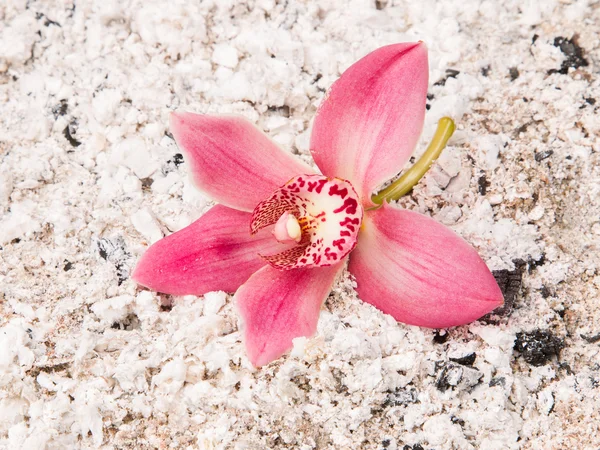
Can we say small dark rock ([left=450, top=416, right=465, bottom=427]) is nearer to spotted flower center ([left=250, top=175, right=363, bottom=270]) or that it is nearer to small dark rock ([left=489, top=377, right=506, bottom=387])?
small dark rock ([left=489, top=377, right=506, bottom=387])

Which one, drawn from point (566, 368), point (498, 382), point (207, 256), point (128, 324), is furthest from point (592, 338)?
point (128, 324)

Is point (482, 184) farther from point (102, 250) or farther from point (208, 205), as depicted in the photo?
point (102, 250)

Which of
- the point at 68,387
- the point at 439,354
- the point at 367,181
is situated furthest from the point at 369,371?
the point at 68,387

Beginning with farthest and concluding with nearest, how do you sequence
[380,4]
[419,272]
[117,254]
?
[380,4] < [117,254] < [419,272]

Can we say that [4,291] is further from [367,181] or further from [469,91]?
[469,91]

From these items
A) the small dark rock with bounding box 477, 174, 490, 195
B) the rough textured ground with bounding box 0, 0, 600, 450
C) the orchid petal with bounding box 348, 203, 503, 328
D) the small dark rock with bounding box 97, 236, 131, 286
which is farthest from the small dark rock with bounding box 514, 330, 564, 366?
the small dark rock with bounding box 97, 236, 131, 286

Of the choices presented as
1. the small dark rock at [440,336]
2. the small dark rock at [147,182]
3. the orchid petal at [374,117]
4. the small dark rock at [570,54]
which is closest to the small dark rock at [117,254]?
the small dark rock at [147,182]
